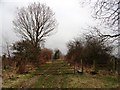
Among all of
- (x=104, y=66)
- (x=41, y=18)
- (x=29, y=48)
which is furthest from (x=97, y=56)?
(x=41, y=18)

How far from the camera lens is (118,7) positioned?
11.2 meters

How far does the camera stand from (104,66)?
25984 millimetres

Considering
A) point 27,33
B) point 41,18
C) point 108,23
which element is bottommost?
point 108,23

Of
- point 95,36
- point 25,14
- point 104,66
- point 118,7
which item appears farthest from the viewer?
point 25,14

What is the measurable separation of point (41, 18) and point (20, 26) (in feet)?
14.2

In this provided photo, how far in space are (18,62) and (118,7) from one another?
15.2 meters

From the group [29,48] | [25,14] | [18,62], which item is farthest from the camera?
[25,14]

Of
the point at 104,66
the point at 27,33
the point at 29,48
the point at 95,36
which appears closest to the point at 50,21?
the point at 27,33

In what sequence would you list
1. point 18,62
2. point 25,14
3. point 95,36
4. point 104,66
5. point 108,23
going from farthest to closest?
1. point 25,14
2. point 104,66
3. point 18,62
4. point 95,36
5. point 108,23

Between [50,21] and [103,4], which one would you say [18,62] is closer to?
[103,4]

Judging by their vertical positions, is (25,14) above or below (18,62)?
above

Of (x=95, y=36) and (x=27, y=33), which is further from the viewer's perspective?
(x=27, y=33)

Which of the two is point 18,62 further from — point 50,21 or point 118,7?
point 50,21

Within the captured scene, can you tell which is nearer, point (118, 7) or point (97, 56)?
point (118, 7)
